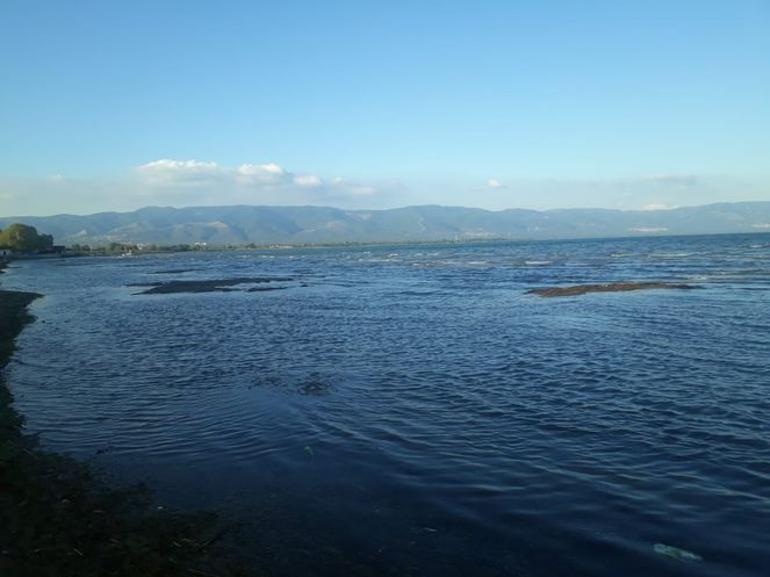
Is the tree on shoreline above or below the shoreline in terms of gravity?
above

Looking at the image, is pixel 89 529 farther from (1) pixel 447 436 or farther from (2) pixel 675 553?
(2) pixel 675 553

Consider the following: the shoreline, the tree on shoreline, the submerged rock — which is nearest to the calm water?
the shoreline

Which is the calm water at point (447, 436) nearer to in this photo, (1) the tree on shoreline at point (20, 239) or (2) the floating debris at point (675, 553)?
(2) the floating debris at point (675, 553)

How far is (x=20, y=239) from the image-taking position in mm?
169125

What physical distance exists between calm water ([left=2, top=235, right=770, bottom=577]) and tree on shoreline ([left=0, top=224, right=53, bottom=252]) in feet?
548

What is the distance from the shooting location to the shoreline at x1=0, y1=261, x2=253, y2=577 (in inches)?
287

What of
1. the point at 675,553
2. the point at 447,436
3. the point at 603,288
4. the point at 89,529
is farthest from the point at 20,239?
the point at 675,553

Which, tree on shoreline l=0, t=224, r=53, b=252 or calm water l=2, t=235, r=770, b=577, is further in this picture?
tree on shoreline l=0, t=224, r=53, b=252

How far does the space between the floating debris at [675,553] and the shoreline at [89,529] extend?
5.63 meters

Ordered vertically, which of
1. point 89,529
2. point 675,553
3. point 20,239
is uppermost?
point 20,239

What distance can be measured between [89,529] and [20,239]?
193 metres

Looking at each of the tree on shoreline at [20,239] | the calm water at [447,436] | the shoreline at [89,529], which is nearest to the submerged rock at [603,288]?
the calm water at [447,436]

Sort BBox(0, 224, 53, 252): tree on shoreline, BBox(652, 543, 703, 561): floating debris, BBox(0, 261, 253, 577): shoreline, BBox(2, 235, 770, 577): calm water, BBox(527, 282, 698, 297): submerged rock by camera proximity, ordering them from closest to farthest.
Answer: BBox(0, 261, 253, 577): shoreline
BBox(652, 543, 703, 561): floating debris
BBox(2, 235, 770, 577): calm water
BBox(527, 282, 698, 297): submerged rock
BBox(0, 224, 53, 252): tree on shoreline

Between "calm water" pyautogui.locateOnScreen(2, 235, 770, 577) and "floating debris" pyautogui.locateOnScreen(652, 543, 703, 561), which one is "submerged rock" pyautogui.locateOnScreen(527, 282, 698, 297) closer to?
"calm water" pyautogui.locateOnScreen(2, 235, 770, 577)
